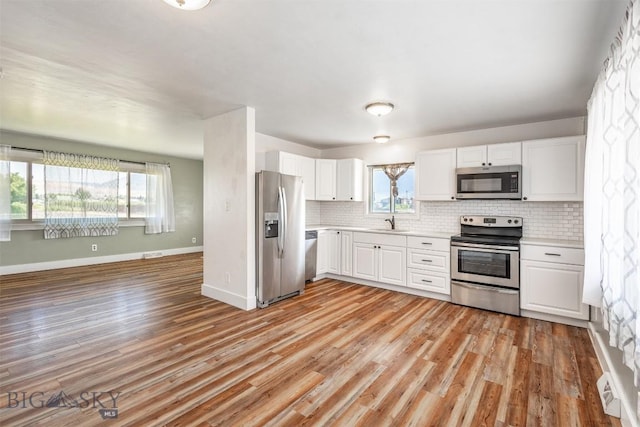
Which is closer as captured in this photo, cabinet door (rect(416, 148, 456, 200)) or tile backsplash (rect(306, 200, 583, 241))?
tile backsplash (rect(306, 200, 583, 241))

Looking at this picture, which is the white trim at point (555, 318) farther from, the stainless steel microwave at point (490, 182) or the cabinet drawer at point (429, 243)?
the stainless steel microwave at point (490, 182)

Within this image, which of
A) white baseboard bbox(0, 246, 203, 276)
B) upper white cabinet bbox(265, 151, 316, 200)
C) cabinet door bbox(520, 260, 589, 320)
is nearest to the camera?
cabinet door bbox(520, 260, 589, 320)

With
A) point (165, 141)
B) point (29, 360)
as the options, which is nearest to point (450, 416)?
point (29, 360)

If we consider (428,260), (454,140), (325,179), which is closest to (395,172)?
(454,140)

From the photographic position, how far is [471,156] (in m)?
4.27

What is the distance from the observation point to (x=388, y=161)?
5.43m

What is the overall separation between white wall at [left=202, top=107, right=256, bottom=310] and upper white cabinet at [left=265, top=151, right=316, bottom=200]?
930mm

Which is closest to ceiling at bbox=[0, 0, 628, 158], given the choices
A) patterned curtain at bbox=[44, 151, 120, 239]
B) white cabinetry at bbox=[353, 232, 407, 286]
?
white cabinetry at bbox=[353, 232, 407, 286]

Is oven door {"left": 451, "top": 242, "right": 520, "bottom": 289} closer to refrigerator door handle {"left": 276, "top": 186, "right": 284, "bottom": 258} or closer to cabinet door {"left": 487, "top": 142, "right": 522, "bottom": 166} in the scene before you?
cabinet door {"left": 487, "top": 142, "right": 522, "bottom": 166}

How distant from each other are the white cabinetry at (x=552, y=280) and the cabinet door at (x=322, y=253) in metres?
2.80

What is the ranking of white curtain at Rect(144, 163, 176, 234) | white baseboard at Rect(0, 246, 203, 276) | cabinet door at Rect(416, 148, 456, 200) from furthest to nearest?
white curtain at Rect(144, 163, 176, 234) < white baseboard at Rect(0, 246, 203, 276) < cabinet door at Rect(416, 148, 456, 200)

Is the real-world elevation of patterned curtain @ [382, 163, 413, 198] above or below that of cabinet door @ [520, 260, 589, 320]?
above

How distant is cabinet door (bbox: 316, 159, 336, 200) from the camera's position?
5.52 metres

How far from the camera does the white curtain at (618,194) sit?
1521 mm
